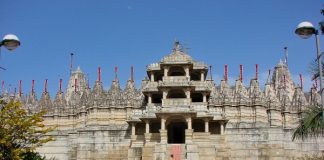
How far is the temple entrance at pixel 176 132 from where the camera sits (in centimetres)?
4372

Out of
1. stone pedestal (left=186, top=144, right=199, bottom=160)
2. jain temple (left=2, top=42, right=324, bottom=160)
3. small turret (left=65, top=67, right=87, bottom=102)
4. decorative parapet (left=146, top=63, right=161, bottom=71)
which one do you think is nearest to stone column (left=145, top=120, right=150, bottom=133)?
jain temple (left=2, top=42, right=324, bottom=160)

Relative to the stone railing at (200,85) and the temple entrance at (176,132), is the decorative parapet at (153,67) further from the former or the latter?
the temple entrance at (176,132)

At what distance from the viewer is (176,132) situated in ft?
146

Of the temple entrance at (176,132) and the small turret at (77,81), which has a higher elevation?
the small turret at (77,81)

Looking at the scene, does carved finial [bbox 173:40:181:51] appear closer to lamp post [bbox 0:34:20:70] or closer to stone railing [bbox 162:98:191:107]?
stone railing [bbox 162:98:191:107]

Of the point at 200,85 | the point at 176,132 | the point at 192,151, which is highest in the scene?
the point at 200,85

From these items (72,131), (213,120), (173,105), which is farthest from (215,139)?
(72,131)

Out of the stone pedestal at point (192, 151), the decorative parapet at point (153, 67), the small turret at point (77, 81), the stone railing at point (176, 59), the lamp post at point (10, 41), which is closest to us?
the lamp post at point (10, 41)

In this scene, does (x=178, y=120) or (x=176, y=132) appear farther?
(x=176, y=132)

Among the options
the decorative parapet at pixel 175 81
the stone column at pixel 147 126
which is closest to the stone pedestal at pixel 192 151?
the stone column at pixel 147 126

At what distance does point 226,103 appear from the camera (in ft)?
163

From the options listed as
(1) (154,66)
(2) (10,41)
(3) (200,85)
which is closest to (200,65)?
Result: (3) (200,85)

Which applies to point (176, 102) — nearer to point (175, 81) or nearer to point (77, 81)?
point (175, 81)

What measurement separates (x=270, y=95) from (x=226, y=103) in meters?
5.66
